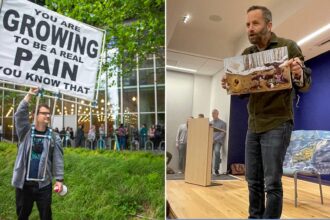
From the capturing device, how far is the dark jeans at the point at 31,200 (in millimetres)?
2387

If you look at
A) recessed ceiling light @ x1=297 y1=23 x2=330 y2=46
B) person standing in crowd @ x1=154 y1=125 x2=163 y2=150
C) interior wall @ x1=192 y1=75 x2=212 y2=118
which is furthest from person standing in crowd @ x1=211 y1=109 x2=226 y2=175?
recessed ceiling light @ x1=297 y1=23 x2=330 y2=46

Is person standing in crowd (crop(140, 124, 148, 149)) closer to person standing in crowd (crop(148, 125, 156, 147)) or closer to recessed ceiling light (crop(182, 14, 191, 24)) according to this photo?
person standing in crowd (crop(148, 125, 156, 147))

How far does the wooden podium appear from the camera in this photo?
3.38 m

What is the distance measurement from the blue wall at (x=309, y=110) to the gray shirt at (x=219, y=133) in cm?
10

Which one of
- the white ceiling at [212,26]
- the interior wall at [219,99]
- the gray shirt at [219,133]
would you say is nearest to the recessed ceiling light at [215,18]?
the white ceiling at [212,26]

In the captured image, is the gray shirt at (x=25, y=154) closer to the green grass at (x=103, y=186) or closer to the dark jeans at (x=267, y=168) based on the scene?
the green grass at (x=103, y=186)

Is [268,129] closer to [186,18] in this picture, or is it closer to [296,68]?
[296,68]

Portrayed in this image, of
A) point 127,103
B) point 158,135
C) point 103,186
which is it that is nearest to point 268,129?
point 158,135

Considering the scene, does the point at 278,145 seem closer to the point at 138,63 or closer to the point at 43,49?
the point at 138,63

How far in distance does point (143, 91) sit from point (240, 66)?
83 centimetres

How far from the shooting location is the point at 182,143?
3232 mm

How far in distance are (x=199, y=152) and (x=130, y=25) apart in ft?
5.33

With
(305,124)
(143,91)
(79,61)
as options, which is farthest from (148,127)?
(305,124)

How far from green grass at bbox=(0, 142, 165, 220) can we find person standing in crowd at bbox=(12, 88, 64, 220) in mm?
65
